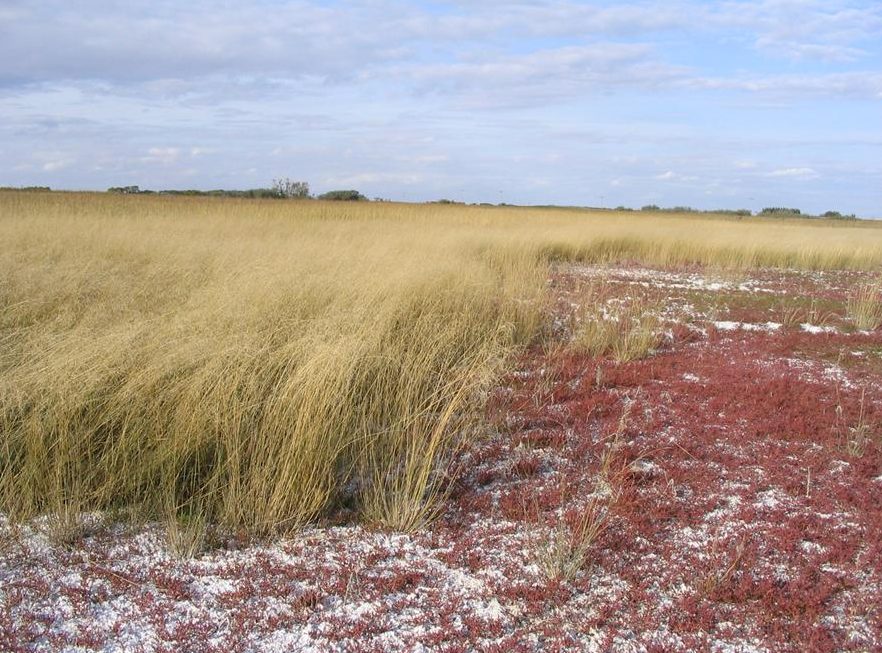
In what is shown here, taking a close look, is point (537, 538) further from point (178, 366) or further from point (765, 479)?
point (178, 366)

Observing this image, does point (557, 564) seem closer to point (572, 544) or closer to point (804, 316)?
point (572, 544)

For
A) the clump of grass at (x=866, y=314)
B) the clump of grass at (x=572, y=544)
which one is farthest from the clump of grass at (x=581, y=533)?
the clump of grass at (x=866, y=314)

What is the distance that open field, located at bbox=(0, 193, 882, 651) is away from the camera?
2766mm

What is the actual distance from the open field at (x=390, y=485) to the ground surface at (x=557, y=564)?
13 millimetres

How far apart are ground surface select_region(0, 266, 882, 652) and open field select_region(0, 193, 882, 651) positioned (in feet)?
0.04

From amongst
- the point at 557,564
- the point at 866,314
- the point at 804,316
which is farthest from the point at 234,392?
the point at 866,314

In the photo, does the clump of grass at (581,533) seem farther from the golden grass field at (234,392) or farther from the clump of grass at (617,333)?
the clump of grass at (617,333)

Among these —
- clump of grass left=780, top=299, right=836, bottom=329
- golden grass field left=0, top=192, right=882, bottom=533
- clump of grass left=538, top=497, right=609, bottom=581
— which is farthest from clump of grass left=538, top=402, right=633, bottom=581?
clump of grass left=780, top=299, right=836, bottom=329

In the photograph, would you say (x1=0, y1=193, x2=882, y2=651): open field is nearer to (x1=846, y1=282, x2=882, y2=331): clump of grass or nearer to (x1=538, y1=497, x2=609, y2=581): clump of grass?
(x1=538, y1=497, x2=609, y2=581): clump of grass

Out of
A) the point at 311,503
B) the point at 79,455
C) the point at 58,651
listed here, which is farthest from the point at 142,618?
the point at 79,455

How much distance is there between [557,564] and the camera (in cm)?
305

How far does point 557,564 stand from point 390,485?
3.61ft

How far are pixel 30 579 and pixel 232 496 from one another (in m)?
0.93

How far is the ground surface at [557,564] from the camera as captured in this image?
2668 mm
